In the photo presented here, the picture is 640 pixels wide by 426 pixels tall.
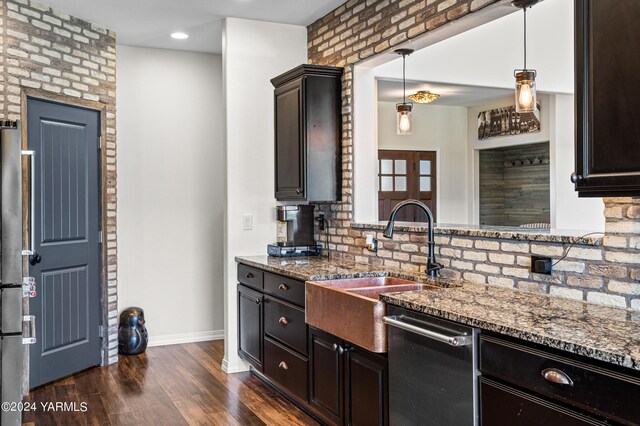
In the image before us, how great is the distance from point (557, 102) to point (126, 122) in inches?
196

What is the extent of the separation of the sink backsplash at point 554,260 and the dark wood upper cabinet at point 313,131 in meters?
0.69

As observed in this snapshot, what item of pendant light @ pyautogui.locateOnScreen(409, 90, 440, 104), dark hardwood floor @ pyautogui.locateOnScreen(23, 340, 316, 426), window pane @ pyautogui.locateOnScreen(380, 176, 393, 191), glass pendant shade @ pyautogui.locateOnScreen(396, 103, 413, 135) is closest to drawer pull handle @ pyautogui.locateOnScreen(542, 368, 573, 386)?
dark hardwood floor @ pyautogui.locateOnScreen(23, 340, 316, 426)

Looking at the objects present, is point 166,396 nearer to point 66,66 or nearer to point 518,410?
point 66,66

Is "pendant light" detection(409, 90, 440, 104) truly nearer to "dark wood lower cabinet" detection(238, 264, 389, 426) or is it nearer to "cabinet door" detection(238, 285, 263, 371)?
"dark wood lower cabinet" detection(238, 264, 389, 426)

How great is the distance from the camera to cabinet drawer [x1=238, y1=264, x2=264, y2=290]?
4.15 metres

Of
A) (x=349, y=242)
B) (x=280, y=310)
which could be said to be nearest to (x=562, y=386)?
(x=280, y=310)

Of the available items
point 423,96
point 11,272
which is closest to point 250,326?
point 11,272

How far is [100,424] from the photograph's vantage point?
348 centimetres

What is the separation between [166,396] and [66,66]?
265 cm

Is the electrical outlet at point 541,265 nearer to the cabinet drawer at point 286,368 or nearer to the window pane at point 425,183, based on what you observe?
the cabinet drawer at point 286,368

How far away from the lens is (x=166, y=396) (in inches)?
157

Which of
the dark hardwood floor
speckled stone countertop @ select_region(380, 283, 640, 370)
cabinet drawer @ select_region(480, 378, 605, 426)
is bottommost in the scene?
the dark hardwood floor

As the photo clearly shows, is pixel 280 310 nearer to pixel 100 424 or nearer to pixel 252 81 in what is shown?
pixel 100 424

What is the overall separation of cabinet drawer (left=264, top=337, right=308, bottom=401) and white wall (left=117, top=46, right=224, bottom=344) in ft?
5.91
